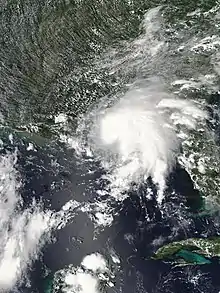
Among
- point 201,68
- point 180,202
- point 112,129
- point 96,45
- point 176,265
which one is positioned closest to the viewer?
point 176,265

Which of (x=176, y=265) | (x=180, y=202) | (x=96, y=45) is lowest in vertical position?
(x=176, y=265)

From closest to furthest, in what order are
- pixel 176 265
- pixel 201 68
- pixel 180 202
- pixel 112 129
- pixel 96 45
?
pixel 176 265
pixel 180 202
pixel 112 129
pixel 201 68
pixel 96 45

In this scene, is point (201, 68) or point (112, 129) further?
point (201, 68)

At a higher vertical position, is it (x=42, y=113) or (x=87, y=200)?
(x=42, y=113)

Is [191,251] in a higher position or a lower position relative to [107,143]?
lower

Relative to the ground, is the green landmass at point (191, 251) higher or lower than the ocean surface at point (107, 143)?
lower

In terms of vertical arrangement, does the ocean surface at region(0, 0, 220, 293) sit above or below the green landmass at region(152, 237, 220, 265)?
above

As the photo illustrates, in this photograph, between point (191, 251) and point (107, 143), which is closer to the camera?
point (191, 251)

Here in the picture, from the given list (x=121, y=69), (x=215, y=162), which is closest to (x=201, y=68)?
(x=121, y=69)

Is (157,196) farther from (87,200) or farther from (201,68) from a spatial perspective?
(201,68)
